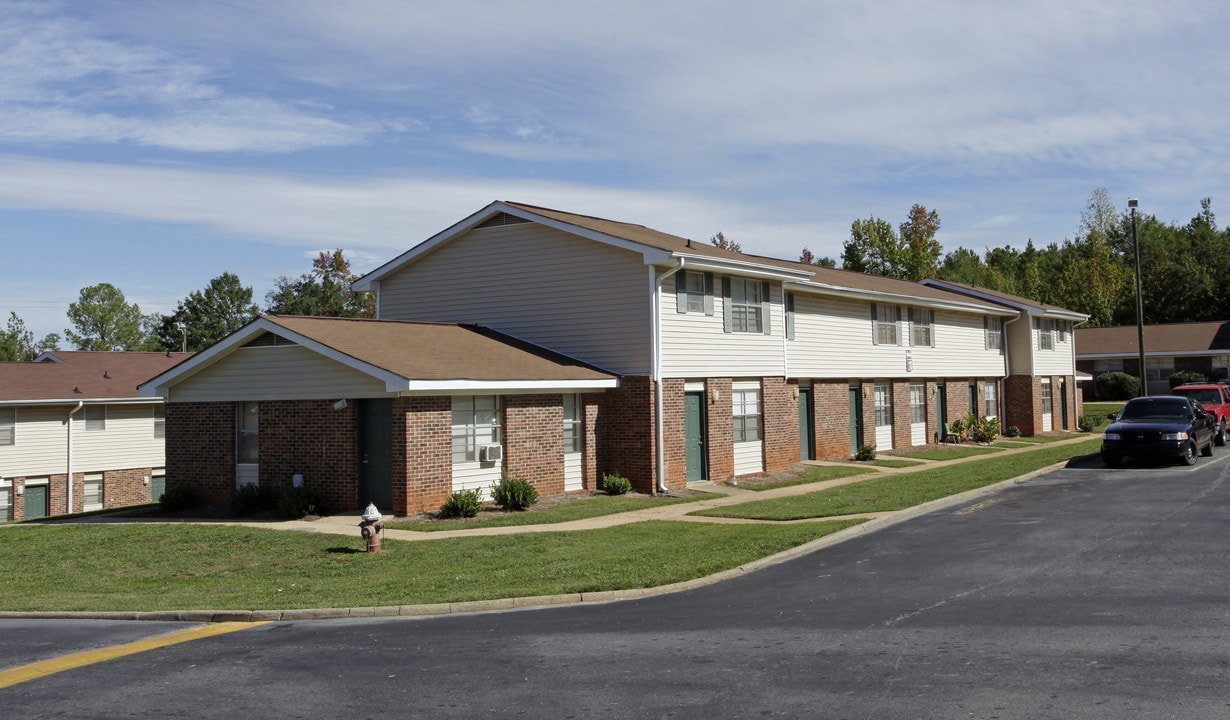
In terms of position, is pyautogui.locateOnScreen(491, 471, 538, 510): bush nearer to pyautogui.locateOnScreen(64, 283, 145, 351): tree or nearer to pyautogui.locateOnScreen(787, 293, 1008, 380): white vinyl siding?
pyautogui.locateOnScreen(787, 293, 1008, 380): white vinyl siding

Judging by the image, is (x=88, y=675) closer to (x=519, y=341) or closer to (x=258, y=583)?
(x=258, y=583)

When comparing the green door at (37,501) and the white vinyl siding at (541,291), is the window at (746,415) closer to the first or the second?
the white vinyl siding at (541,291)

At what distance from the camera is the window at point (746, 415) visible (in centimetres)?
2598

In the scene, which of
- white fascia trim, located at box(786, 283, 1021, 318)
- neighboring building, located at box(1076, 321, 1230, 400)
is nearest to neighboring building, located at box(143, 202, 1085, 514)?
white fascia trim, located at box(786, 283, 1021, 318)

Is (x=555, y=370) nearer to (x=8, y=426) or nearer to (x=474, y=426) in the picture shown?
(x=474, y=426)

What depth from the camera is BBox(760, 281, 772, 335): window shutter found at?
26766mm

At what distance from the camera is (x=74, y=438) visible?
36.2 meters

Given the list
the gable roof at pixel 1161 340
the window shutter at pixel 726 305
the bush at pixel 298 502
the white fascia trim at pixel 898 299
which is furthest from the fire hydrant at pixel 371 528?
the gable roof at pixel 1161 340

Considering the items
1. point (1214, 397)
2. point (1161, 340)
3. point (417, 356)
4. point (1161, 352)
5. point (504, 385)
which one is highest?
point (1161, 340)

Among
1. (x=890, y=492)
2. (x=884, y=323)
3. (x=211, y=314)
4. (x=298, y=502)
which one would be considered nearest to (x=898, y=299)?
(x=884, y=323)

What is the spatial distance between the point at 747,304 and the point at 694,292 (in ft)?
7.81

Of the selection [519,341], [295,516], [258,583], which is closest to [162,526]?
[295,516]

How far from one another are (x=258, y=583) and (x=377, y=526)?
2.16 metres

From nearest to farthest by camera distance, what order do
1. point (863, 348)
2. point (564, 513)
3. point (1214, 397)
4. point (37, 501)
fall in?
point (564, 513)
point (863, 348)
point (1214, 397)
point (37, 501)
